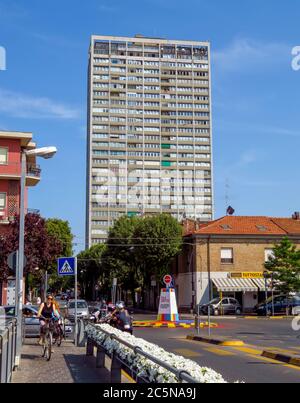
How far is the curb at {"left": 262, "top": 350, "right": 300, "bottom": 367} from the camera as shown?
1491 cm

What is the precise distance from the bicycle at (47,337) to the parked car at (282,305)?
3415 centimetres

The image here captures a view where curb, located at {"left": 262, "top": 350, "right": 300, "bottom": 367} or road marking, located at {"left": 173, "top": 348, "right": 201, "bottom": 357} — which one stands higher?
curb, located at {"left": 262, "top": 350, "right": 300, "bottom": 367}

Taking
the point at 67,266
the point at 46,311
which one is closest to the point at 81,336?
the point at 67,266

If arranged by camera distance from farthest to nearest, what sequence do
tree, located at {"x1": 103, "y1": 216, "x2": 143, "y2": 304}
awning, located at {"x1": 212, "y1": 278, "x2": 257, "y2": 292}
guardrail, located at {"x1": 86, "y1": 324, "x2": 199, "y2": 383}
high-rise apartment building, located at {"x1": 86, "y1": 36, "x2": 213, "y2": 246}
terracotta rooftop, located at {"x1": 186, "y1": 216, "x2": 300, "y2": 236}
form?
high-rise apartment building, located at {"x1": 86, "y1": 36, "x2": 213, "y2": 246} < tree, located at {"x1": 103, "y1": 216, "x2": 143, "y2": 304} < terracotta rooftop, located at {"x1": 186, "y1": 216, "x2": 300, "y2": 236} < awning, located at {"x1": 212, "y1": 278, "x2": 257, "y2": 292} < guardrail, located at {"x1": 86, "y1": 324, "x2": 199, "y2": 383}

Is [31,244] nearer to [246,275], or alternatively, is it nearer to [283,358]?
[246,275]

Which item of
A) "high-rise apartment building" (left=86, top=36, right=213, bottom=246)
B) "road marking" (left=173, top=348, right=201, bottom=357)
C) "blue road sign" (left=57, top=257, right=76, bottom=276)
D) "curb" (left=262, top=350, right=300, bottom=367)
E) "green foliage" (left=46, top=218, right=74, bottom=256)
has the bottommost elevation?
"road marking" (left=173, top=348, right=201, bottom=357)

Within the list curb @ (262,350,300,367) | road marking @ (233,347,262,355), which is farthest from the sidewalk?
road marking @ (233,347,262,355)

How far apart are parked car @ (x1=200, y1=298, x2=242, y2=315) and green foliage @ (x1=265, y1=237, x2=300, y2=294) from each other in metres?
4.63

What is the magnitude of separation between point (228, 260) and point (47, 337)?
41.8 metres

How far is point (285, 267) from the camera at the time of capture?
1928 inches

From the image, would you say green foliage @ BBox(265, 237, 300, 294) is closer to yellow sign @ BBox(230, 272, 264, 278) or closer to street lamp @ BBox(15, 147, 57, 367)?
yellow sign @ BBox(230, 272, 264, 278)
